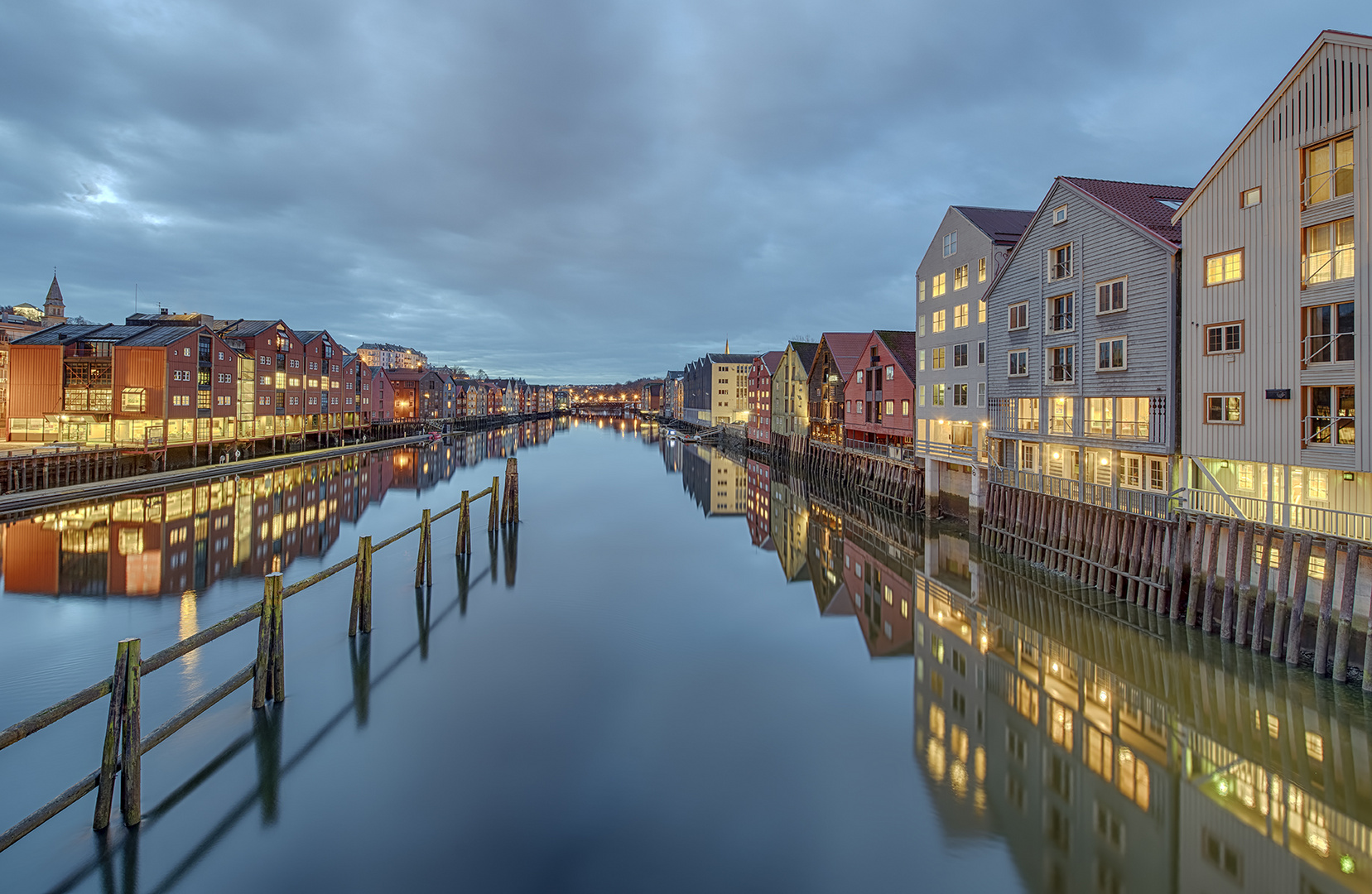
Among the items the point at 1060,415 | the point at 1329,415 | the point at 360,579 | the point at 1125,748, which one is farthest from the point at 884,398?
the point at 360,579

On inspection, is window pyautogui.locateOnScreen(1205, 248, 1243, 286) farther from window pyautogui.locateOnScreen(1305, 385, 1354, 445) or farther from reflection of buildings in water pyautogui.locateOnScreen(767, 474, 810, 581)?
reflection of buildings in water pyautogui.locateOnScreen(767, 474, 810, 581)

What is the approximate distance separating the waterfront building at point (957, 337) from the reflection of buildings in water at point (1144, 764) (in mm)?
16699

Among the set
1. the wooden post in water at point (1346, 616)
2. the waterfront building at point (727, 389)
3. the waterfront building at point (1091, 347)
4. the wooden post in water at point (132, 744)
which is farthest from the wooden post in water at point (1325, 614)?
the waterfront building at point (727, 389)

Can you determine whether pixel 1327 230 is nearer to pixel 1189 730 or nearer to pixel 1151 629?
pixel 1151 629

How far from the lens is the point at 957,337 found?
35.6 meters

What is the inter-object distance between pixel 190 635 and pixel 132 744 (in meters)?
9.95

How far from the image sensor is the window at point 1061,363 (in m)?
26.0

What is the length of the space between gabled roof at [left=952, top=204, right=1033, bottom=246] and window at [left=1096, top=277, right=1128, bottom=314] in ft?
30.1

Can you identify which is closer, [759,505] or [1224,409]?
[1224,409]

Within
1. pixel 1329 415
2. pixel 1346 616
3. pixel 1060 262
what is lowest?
pixel 1346 616

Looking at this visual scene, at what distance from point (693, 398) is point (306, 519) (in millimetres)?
119154

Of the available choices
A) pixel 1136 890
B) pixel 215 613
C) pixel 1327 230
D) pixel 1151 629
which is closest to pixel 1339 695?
pixel 1151 629

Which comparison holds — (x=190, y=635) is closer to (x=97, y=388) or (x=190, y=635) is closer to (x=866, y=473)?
(x=866, y=473)

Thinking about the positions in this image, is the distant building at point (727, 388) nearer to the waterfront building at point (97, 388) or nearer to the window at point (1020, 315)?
the waterfront building at point (97, 388)
